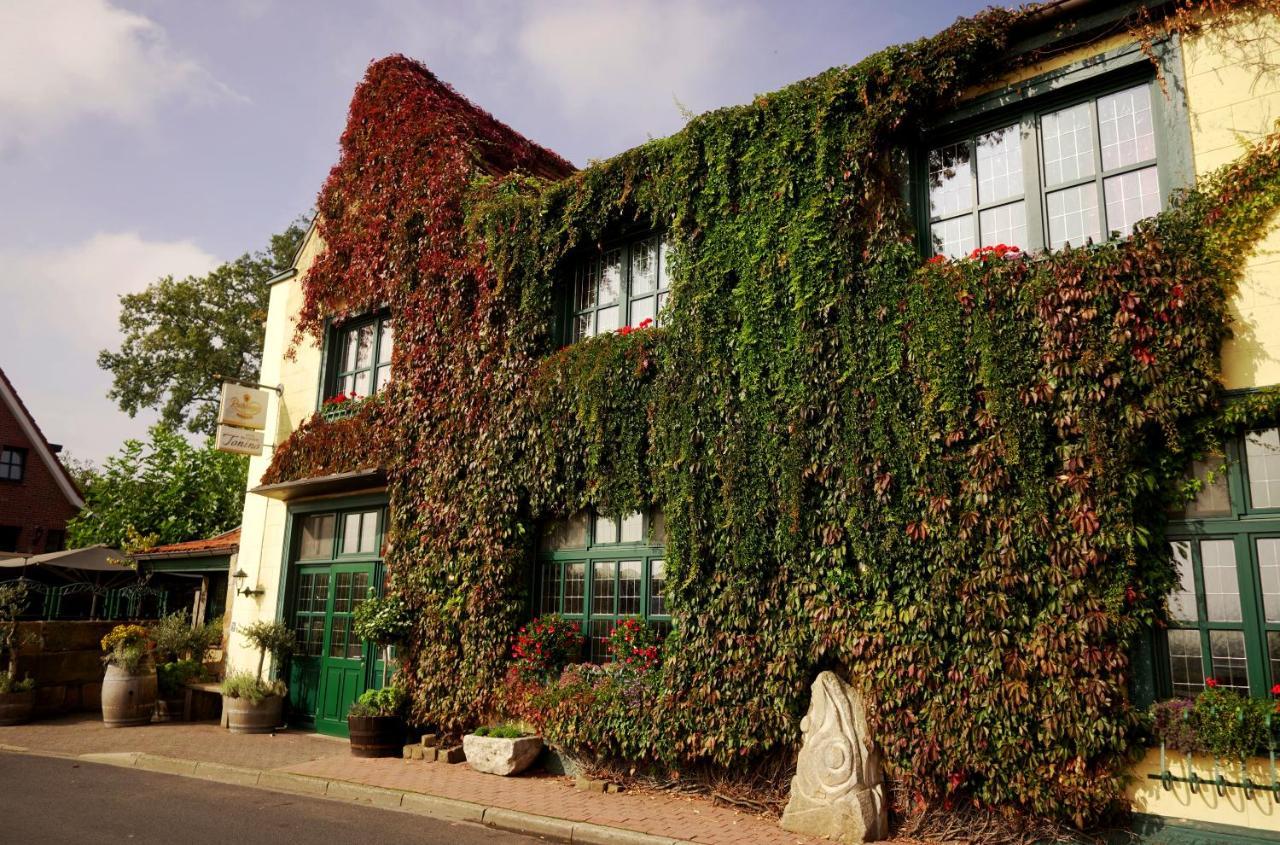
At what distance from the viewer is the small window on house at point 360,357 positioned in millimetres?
13141

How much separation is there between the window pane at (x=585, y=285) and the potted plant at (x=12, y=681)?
10.5 metres

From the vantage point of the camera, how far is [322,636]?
1257cm

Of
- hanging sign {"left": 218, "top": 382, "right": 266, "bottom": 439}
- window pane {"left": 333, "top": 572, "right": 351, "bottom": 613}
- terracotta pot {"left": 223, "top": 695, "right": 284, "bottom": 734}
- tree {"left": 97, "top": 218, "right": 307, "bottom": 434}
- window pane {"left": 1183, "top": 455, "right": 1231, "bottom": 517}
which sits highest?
tree {"left": 97, "top": 218, "right": 307, "bottom": 434}

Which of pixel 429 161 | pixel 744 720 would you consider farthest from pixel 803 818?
pixel 429 161

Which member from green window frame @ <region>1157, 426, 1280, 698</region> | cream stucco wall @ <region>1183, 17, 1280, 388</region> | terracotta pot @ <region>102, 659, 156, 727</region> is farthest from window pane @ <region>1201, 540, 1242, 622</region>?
terracotta pot @ <region>102, 659, 156, 727</region>

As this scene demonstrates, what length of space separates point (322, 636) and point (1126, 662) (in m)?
10.6

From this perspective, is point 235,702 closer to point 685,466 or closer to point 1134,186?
point 685,466

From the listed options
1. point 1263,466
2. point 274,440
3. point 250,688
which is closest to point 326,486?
point 274,440

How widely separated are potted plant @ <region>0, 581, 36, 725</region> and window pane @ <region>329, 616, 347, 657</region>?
5.06 meters

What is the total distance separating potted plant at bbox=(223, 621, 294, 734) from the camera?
12.1 m

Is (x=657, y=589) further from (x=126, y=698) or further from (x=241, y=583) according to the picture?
(x=126, y=698)

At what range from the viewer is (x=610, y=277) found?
10812 millimetres

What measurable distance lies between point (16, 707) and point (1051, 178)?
1576 cm

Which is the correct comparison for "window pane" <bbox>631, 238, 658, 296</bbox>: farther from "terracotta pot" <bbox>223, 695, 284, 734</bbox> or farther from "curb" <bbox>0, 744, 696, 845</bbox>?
"terracotta pot" <bbox>223, 695, 284, 734</bbox>
